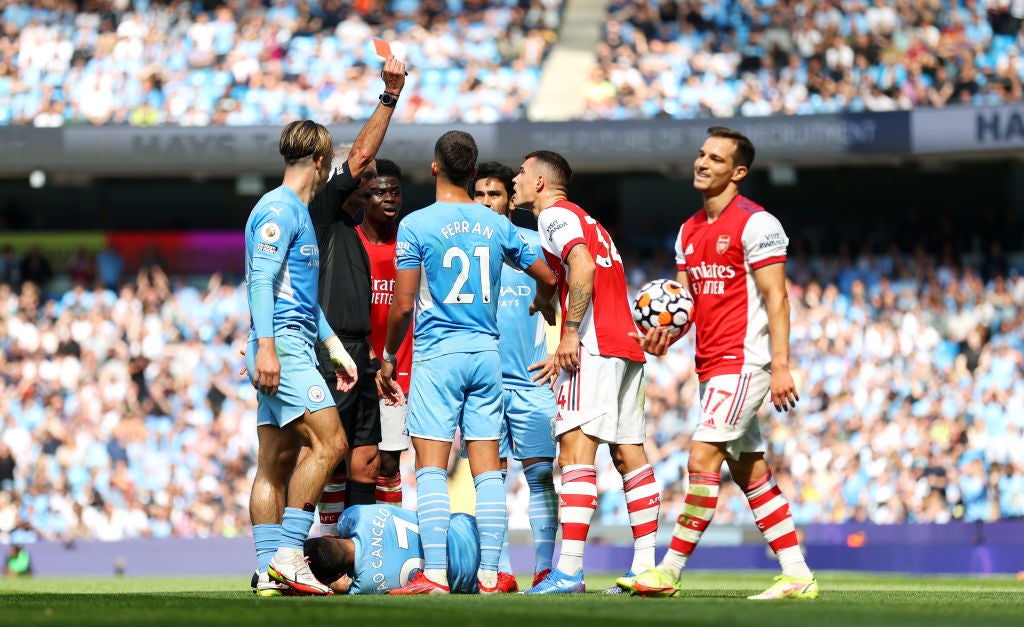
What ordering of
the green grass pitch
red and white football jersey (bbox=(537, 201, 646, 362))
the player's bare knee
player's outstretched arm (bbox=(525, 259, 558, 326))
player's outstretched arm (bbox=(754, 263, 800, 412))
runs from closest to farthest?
1. the green grass pitch
2. player's outstretched arm (bbox=(754, 263, 800, 412))
3. red and white football jersey (bbox=(537, 201, 646, 362))
4. player's outstretched arm (bbox=(525, 259, 558, 326))
5. the player's bare knee

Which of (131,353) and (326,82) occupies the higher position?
(326,82)

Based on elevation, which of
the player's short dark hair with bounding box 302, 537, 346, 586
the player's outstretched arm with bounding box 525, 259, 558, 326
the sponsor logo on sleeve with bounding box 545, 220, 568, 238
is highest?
the sponsor logo on sleeve with bounding box 545, 220, 568, 238

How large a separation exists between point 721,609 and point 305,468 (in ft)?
8.63

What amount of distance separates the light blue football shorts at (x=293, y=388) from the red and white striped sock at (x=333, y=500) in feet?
4.87

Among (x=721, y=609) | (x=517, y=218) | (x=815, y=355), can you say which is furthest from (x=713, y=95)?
(x=721, y=609)

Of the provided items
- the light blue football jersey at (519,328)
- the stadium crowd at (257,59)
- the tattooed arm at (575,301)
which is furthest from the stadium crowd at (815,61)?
the tattooed arm at (575,301)

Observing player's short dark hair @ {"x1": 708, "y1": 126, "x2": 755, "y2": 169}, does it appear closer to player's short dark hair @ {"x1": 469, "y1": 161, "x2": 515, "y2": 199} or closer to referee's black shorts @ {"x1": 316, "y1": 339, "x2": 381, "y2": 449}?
player's short dark hair @ {"x1": 469, "y1": 161, "x2": 515, "y2": 199}

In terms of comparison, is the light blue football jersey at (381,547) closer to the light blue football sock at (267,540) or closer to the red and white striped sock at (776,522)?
the light blue football sock at (267,540)

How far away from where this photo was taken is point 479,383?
850 cm

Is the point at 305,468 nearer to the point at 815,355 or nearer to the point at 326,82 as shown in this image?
the point at 815,355

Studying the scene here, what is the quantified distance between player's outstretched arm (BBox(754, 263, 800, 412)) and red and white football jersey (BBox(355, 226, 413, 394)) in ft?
10.3

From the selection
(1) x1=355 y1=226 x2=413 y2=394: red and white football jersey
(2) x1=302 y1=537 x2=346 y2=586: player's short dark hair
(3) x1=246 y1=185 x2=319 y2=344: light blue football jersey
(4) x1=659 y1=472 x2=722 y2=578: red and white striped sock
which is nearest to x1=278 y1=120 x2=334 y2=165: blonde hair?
(3) x1=246 y1=185 x2=319 y2=344: light blue football jersey

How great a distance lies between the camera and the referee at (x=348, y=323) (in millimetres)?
9219

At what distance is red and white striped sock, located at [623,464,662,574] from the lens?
8.49 metres
